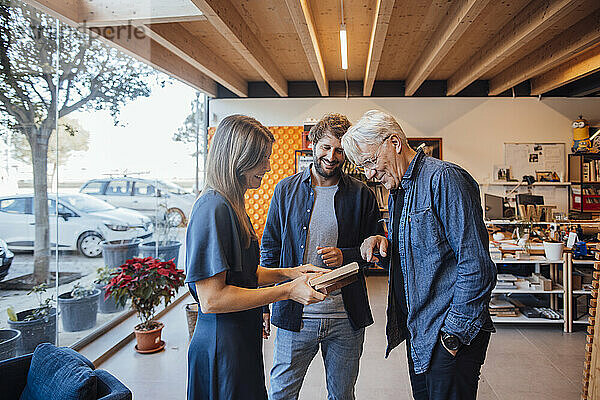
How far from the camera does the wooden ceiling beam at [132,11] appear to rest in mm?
3354

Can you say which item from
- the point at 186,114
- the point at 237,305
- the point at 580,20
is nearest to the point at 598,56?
the point at 580,20

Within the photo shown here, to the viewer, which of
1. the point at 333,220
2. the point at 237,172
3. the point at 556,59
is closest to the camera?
the point at 237,172

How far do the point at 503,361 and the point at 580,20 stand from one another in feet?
11.8

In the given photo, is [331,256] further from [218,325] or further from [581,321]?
[581,321]

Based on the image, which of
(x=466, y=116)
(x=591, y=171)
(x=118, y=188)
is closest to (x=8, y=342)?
(x=118, y=188)

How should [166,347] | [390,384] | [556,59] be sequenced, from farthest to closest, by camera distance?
[556,59] → [166,347] → [390,384]

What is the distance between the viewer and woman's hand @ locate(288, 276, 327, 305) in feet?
5.36

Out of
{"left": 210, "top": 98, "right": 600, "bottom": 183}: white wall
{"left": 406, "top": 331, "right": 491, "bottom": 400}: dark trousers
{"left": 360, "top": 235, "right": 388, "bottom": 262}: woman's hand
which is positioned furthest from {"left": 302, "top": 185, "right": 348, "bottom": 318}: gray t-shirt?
{"left": 210, "top": 98, "right": 600, "bottom": 183}: white wall

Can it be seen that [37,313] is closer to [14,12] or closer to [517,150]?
[14,12]

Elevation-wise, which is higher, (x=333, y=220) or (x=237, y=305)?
(x=333, y=220)

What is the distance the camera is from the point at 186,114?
636 cm

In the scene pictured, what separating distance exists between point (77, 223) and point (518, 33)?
14.8 ft

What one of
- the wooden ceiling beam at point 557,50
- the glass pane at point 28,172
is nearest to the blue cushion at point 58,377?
the glass pane at point 28,172

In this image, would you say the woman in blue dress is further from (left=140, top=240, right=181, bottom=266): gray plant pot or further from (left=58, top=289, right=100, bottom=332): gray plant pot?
(left=140, top=240, right=181, bottom=266): gray plant pot
